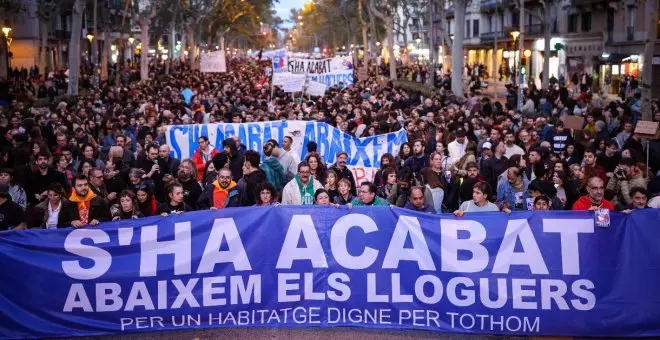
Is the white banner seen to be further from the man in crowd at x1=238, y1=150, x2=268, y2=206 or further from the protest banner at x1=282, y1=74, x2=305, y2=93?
the man in crowd at x1=238, y1=150, x2=268, y2=206

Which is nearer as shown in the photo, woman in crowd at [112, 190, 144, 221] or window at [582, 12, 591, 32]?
woman in crowd at [112, 190, 144, 221]

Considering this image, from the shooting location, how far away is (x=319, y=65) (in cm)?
3114

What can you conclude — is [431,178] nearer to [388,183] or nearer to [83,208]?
[388,183]

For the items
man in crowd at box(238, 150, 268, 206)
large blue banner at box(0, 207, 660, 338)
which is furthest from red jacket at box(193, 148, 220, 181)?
large blue banner at box(0, 207, 660, 338)

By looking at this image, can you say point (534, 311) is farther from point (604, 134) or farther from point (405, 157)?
point (604, 134)

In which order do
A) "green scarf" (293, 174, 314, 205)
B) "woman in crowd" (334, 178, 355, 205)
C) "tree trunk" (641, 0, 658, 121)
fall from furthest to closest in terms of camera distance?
"tree trunk" (641, 0, 658, 121)
"green scarf" (293, 174, 314, 205)
"woman in crowd" (334, 178, 355, 205)

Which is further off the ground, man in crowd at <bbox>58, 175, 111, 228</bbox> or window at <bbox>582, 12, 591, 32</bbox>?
window at <bbox>582, 12, 591, 32</bbox>

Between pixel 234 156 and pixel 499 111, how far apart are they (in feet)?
31.4

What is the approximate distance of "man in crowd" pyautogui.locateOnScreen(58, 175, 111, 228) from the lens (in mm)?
8984

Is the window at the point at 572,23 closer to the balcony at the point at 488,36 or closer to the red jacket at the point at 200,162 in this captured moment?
the balcony at the point at 488,36

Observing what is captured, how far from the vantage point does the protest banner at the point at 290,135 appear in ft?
52.4

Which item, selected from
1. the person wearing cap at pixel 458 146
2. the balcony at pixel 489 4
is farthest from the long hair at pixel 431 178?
the balcony at pixel 489 4

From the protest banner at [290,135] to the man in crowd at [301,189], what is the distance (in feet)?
18.0

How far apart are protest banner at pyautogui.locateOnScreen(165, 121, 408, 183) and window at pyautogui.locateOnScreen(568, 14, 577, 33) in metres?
41.7
